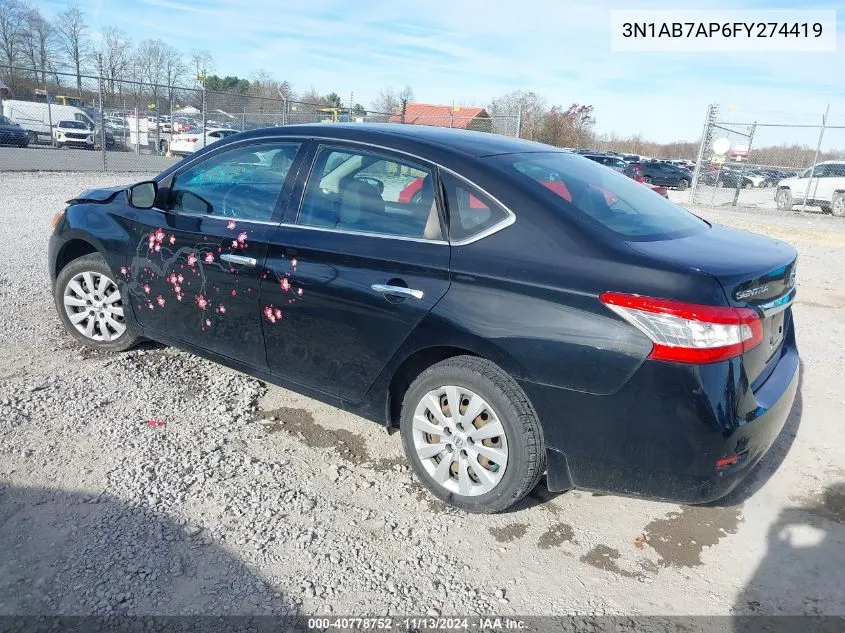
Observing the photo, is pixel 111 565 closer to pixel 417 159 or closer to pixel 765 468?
pixel 417 159

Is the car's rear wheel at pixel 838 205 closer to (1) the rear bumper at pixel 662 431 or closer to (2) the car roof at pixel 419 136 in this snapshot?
(2) the car roof at pixel 419 136

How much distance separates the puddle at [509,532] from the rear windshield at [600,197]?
1.39m

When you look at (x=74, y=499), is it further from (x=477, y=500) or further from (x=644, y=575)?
(x=644, y=575)

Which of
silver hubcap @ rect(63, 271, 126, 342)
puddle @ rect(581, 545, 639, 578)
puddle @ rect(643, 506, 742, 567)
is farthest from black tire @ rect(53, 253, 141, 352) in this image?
puddle @ rect(643, 506, 742, 567)

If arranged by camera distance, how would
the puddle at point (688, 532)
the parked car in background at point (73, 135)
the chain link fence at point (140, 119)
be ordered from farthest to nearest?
the parked car in background at point (73, 135), the chain link fence at point (140, 119), the puddle at point (688, 532)

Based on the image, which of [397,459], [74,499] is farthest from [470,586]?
[74,499]

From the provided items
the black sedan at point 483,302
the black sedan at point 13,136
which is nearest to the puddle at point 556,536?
the black sedan at point 483,302

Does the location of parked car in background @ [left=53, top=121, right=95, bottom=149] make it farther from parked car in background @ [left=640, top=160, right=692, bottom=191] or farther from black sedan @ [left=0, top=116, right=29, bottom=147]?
parked car in background @ [left=640, top=160, right=692, bottom=191]

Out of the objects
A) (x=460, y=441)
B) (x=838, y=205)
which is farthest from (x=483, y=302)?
(x=838, y=205)

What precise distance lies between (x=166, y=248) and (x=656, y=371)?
2856mm

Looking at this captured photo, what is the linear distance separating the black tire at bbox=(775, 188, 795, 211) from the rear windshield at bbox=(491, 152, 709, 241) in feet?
65.0

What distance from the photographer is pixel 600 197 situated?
3152 millimetres

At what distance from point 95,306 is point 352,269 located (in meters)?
2.31

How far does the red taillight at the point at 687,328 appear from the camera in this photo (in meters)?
2.40
